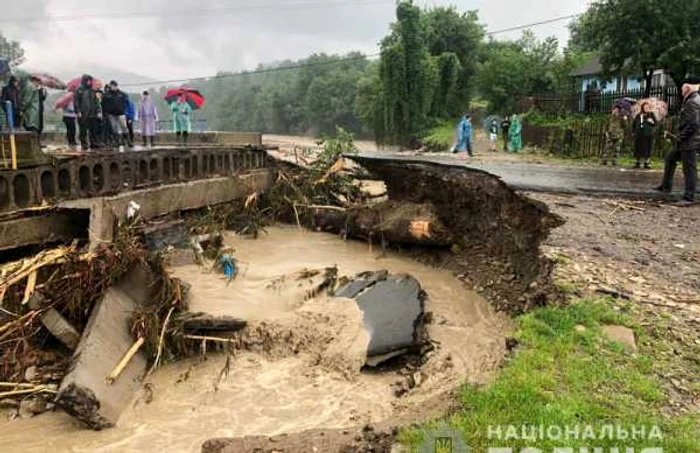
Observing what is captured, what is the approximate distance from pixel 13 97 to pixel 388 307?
36.6 ft

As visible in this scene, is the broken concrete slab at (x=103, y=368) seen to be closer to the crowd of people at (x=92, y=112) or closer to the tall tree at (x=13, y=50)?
the crowd of people at (x=92, y=112)

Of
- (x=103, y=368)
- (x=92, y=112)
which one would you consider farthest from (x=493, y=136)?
(x=103, y=368)

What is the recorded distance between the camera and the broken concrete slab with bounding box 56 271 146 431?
5.53 metres

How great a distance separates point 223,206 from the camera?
45.4 feet

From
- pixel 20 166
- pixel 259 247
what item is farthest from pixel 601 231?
pixel 20 166

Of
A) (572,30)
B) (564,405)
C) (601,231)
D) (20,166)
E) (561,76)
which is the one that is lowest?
(564,405)

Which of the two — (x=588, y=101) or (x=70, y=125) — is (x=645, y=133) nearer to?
(x=588, y=101)

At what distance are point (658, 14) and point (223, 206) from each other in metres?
16.4

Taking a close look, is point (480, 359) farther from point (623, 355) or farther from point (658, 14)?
point (658, 14)

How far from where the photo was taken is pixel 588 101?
26.3 meters

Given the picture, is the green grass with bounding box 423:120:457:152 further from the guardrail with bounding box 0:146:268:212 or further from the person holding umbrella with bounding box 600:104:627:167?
the guardrail with bounding box 0:146:268:212

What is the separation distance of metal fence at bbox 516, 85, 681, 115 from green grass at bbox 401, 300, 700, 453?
18.9 meters

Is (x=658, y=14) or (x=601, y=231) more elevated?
(x=658, y=14)

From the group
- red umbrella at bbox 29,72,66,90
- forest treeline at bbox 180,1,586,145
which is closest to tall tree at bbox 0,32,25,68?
forest treeline at bbox 180,1,586,145
